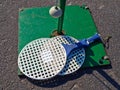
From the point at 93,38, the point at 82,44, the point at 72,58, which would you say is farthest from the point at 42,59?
the point at 93,38

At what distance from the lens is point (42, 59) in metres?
A: 2.24

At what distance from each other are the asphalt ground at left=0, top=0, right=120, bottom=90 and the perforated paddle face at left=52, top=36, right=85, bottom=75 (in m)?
0.05

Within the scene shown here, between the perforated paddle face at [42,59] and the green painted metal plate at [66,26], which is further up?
the green painted metal plate at [66,26]

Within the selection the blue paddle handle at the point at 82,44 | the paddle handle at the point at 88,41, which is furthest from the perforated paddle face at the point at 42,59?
the paddle handle at the point at 88,41

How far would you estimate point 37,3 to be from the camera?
9.04 feet

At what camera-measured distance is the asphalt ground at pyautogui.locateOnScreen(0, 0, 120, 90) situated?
214 cm

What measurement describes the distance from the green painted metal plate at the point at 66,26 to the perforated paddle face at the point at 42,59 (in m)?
0.09

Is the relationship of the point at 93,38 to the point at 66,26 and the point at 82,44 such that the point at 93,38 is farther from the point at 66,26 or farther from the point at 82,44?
the point at 66,26

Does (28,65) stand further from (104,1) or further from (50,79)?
(104,1)

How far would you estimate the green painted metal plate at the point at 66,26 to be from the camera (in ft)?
7.64

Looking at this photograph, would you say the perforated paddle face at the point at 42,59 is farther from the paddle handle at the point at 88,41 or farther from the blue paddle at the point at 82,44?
the paddle handle at the point at 88,41

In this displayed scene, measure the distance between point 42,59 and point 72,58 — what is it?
0.91 ft

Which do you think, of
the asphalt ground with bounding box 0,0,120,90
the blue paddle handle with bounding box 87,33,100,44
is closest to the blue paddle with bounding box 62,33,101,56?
the blue paddle handle with bounding box 87,33,100,44

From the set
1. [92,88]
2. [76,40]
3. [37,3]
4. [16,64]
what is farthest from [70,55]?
[37,3]
